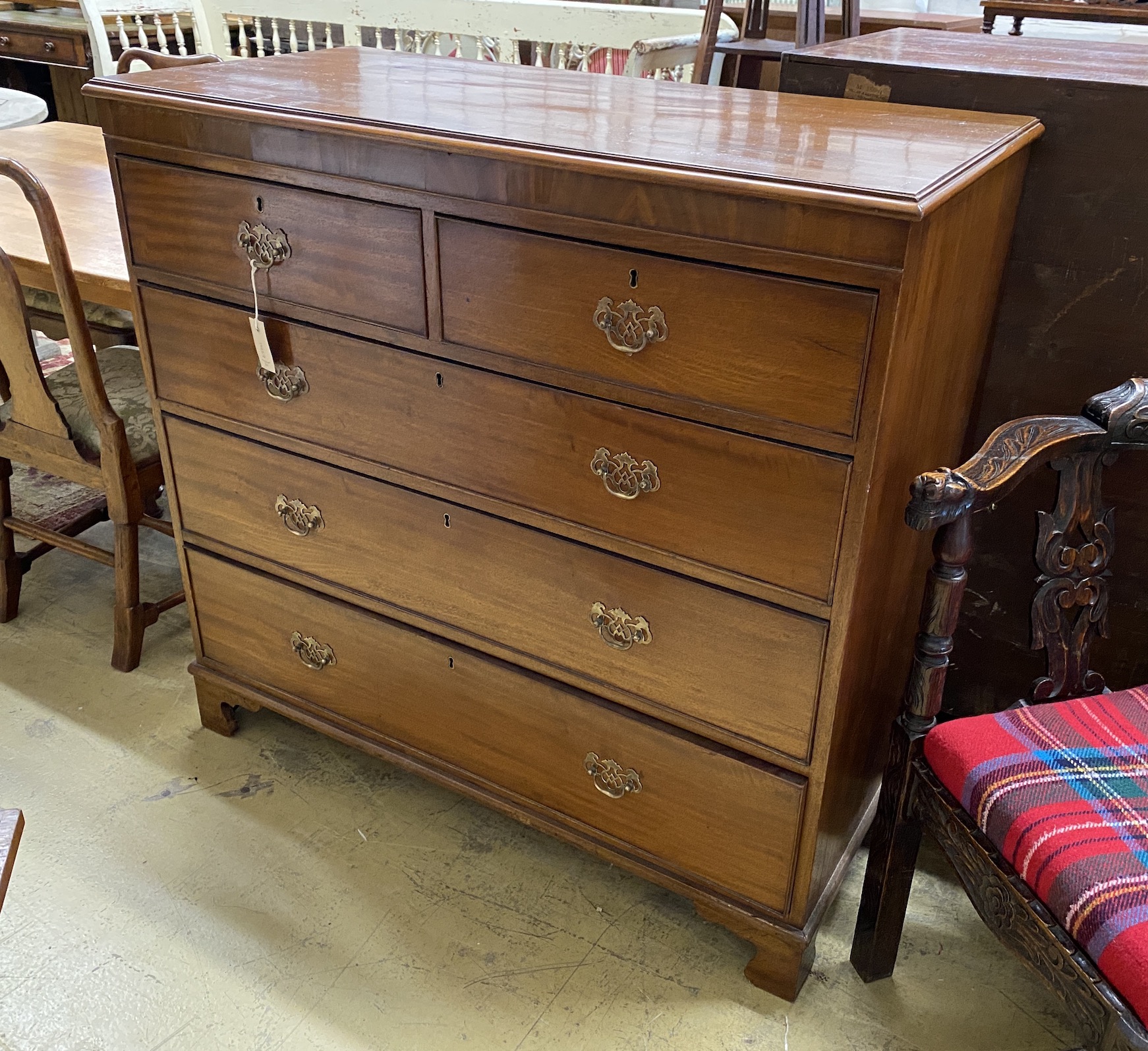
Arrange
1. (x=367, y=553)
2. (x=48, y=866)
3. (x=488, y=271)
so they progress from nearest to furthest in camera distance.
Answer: (x=488, y=271), (x=367, y=553), (x=48, y=866)

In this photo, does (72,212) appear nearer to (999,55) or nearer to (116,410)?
(116,410)

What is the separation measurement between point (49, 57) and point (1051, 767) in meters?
5.82

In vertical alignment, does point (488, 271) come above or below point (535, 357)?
above

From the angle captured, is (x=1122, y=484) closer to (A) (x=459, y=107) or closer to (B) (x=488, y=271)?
(B) (x=488, y=271)

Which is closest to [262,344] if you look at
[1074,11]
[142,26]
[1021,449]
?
[1021,449]

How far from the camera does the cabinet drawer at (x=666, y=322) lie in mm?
1183

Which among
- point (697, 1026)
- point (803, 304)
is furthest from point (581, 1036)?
point (803, 304)

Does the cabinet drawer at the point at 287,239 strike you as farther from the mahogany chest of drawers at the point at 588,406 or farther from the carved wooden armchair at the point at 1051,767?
the carved wooden armchair at the point at 1051,767

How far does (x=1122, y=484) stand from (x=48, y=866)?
6.24 feet

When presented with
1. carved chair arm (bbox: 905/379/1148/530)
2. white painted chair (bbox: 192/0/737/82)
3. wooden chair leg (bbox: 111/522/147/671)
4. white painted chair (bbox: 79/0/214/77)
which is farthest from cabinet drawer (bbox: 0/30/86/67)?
carved chair arm (bbox: 905/379/1148/530)

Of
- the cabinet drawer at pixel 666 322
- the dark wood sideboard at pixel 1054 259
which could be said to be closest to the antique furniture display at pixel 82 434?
the cabinet drawer at pixel 666 322

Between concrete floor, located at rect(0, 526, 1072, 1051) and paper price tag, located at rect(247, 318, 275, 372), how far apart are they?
848mm

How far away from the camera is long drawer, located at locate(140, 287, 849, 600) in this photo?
1.30 m

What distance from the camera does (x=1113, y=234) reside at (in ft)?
4.93
